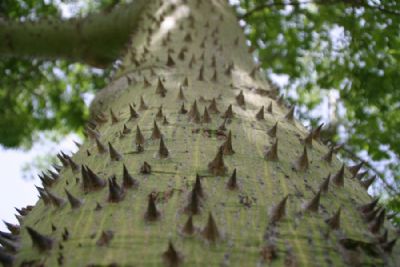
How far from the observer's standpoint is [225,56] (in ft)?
10.3

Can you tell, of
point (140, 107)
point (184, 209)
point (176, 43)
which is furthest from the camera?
point (176, 43)

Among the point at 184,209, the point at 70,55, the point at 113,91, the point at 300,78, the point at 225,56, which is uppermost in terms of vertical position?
the point at 300,78

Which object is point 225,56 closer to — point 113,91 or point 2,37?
point 113,91

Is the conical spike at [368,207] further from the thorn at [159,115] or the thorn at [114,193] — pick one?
the thorn at [159,115]

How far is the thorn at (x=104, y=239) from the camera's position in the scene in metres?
1.20

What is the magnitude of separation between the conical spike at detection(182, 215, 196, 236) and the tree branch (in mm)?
4031

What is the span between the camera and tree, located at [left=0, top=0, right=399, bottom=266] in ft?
3.93

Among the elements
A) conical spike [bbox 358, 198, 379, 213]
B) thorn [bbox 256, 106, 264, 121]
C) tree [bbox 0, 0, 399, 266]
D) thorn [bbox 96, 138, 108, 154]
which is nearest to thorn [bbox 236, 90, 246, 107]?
tree [bbox 0, 0, 399, 266]

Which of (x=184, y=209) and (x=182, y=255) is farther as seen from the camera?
(x=184, y=209)

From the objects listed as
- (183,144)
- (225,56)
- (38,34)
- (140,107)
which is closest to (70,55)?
(38,34)

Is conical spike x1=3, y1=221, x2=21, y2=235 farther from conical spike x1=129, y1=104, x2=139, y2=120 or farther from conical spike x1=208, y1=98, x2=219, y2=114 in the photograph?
conical spike x1=208, y1=98, x2=219, y2=114

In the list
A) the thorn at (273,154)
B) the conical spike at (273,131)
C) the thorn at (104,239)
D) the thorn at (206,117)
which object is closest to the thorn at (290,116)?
the conical spike at (273,131)

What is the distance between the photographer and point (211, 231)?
1.20 meters

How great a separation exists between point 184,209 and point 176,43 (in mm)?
2167
